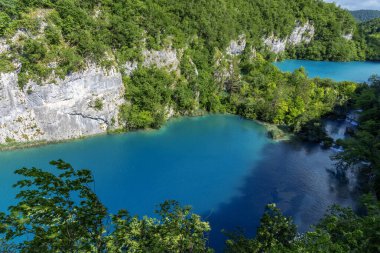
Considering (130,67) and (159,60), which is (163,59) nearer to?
(159,60)

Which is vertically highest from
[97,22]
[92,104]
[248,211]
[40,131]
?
[97,22]

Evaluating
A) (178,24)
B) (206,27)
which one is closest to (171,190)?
(178,24)

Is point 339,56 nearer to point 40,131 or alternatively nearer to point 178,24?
point 178,24

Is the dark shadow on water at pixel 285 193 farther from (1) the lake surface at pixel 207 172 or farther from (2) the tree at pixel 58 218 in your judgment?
(2) the tree at pixel 58 218

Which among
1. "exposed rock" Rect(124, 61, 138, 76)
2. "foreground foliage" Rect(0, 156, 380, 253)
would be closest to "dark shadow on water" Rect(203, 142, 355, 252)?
"foreground foliage" Rect(0, 156, 380, 253)

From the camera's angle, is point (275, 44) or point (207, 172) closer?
point (207, 172)

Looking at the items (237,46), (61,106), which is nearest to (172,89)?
(61,106)
